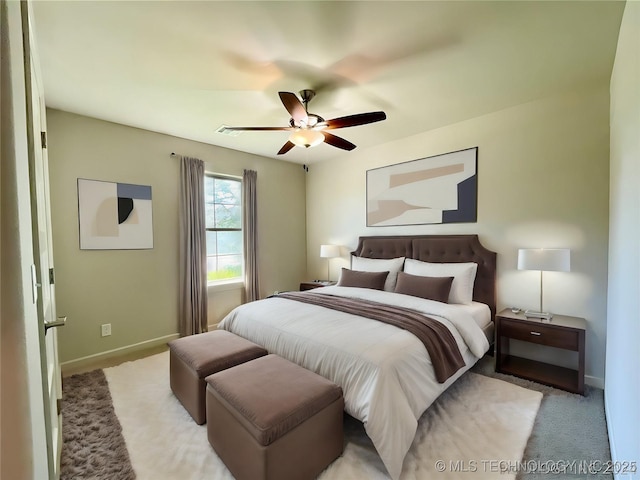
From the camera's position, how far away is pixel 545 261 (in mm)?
2496

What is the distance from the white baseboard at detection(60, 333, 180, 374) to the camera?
2.93 metres

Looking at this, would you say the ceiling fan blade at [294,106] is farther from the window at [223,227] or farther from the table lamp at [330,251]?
the table lamp at [330,251]

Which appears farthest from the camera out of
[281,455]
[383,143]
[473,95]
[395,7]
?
[383,143]

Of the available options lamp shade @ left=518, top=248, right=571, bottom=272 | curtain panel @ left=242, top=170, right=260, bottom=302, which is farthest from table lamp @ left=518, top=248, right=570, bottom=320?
curtain panel @ left=242, top=170, right=260, bottom=302

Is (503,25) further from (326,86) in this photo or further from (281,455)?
(281,455)

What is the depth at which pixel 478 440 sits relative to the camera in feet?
6.01

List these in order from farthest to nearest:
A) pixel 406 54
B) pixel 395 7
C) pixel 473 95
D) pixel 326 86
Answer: pixel 473 95, pixel 326 86, pixel 406 54, pixel 395 7

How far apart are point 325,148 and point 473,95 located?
2.08 metres

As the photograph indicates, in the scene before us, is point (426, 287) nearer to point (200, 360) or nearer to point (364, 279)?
point (364, 279)

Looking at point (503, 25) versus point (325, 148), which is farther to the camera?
point (325, 148)

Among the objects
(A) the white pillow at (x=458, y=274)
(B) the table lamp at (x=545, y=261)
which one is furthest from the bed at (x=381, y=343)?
(B) the table lamp at (x=545, y=261)

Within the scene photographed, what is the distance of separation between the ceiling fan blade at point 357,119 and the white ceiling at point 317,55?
1.24ft

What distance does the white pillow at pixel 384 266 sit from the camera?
3500 mm

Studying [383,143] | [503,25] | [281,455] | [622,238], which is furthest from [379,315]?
[383,143]
